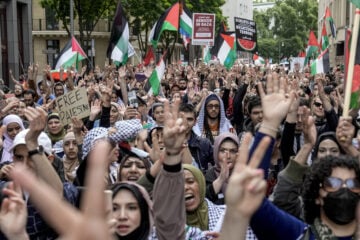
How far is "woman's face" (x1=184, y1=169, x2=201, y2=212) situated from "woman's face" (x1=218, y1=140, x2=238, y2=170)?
1261mm

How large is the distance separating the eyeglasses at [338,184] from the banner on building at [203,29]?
16.3 metres

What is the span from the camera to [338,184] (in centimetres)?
301

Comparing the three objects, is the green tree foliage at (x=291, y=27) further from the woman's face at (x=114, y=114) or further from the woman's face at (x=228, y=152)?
the woman's face at (x=228, y=152)

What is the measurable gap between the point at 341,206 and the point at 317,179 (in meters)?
0.24

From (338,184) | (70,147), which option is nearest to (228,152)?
(70,147)

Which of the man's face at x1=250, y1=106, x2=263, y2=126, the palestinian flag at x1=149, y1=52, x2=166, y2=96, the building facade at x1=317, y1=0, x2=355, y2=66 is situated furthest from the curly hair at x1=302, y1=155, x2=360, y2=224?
the building facade at x1=317, y1=0, x2=355, y2=66

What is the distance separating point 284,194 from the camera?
361cm

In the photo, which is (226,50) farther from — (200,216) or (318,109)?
(200,216)

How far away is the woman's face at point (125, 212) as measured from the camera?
3182 mm

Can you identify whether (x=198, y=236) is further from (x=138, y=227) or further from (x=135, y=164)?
(x=135, y=164)

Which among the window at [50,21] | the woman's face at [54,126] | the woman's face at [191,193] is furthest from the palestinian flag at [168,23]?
the window at [50,21]

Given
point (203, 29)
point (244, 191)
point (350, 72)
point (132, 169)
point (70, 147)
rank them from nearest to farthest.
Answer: point (244, 191), point (350, 72), point (132, 169), point (70, 147), point (203, 29)

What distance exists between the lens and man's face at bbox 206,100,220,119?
7.68 metres

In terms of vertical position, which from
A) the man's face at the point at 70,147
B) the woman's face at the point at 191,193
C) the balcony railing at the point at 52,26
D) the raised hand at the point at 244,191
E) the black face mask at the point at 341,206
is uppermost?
the balcony railing at the point at 52,26
